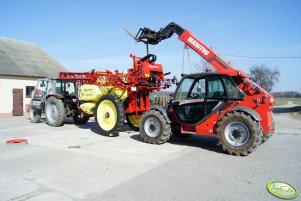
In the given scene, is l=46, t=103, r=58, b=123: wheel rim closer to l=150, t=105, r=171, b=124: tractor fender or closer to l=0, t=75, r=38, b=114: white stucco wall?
l=150, t=105, r=171, b=124: tractor fender

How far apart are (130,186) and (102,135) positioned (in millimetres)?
5487

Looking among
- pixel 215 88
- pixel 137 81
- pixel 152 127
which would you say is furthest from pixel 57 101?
pixel 215 88

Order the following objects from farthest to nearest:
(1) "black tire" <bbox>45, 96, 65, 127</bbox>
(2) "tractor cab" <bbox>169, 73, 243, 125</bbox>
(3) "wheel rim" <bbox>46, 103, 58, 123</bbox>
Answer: (3) "wheel rim" <bbox>46, 103, 58, 123</bbox> < (1) "black tire" <bbox>45, 96, 65, 127</bbox> < (2) "tractor cab" <bbox>169, 73, 243, 125</bbox>

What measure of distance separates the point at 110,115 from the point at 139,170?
173 inches

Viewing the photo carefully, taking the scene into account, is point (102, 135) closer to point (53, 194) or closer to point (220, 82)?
point (220, 82)

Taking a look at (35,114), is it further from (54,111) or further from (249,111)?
(249,111)

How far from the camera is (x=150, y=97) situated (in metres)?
11.1

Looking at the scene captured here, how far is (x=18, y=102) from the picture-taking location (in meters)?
20.7

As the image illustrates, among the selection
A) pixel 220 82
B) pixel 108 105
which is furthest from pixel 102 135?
pixel 220 82

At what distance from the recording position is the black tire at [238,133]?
7.02m

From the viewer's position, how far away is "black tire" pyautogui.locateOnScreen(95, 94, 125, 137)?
32.0 ft

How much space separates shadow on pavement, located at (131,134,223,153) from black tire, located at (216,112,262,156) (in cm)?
61

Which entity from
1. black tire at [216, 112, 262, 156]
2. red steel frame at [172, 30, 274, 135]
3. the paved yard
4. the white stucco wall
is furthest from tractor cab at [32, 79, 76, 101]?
black tire at [216, 112, 262, 156]

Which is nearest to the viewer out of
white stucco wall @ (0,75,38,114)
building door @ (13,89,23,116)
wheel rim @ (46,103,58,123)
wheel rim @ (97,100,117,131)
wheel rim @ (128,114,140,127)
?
wheel rim @ (97,100,117,131)
